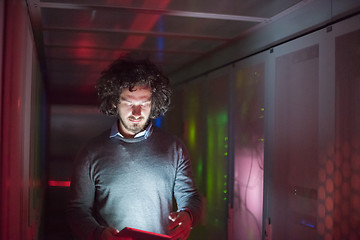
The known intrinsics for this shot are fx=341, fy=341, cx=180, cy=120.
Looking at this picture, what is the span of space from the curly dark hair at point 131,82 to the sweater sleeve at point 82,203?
1.66 feet

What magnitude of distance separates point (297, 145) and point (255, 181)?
77 cm

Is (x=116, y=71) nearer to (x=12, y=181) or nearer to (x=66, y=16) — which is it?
(x=12, y=181)

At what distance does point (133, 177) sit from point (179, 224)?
38 cm

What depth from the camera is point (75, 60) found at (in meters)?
5.53

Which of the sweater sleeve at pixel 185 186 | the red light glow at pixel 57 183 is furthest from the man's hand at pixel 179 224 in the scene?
the red light glow at pixel 57 183

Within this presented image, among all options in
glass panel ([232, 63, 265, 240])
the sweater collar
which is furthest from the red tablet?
glass panel ([232, 63, 265, 240])

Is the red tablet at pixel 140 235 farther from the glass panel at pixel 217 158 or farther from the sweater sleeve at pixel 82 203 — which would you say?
the glass panel at pixel 217 158

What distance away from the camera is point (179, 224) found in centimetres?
197

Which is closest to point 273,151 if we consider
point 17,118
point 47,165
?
point 17,118

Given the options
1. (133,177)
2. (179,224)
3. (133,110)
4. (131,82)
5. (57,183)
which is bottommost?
(57,183)

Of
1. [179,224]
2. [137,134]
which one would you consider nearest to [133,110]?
[137,134]

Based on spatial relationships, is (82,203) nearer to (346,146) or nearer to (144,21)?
(346,146)

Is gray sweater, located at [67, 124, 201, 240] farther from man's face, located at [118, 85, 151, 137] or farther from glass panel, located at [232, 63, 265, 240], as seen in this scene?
glass panel, located at [232, 63, 265, 240]

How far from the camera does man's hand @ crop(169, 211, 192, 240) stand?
1938 millimetres
